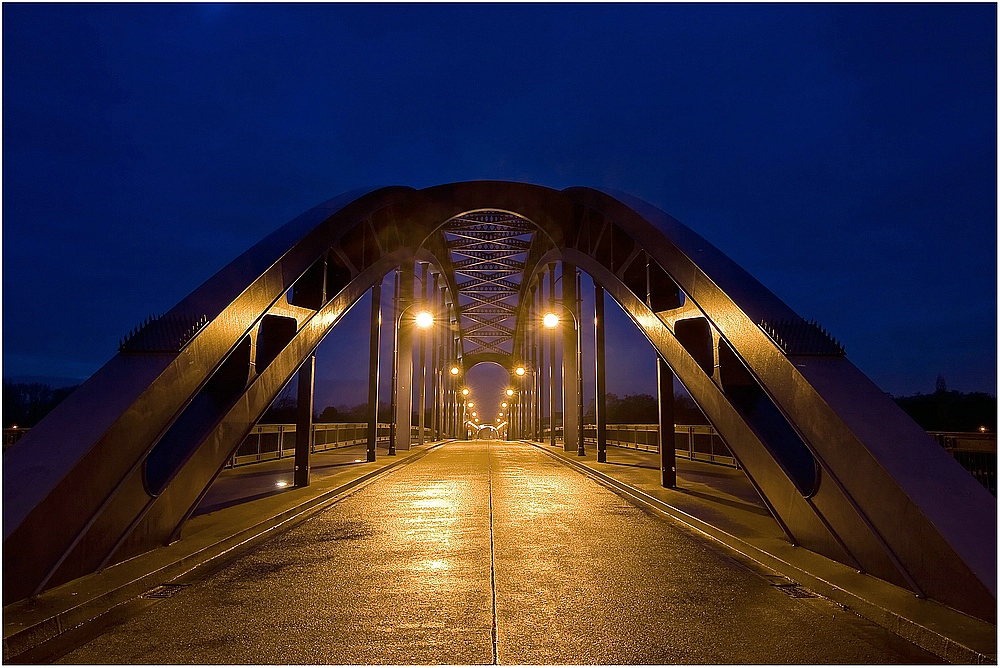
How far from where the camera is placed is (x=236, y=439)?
316 inches

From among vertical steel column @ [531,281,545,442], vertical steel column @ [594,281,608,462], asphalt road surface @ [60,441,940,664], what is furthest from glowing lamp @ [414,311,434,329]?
vertical steel column @ [531,281,545,442]

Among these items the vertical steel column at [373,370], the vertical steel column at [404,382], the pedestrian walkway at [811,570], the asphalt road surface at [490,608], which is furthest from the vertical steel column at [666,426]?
the vertical steel column at [404,382]

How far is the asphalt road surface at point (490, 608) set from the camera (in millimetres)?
4023

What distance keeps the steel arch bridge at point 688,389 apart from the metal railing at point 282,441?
9.21 feet

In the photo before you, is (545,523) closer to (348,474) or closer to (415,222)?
(348,474)

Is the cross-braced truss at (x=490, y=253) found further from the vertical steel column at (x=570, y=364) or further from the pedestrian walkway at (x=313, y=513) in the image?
the pedestrian walkway at (x=313, y=513)

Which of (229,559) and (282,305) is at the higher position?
(282,305)

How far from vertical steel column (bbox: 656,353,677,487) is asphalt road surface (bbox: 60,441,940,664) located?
4.19 meters

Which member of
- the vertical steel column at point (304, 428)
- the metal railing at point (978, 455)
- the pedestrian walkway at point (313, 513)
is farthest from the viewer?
the vertical steel column at point (304, 428)

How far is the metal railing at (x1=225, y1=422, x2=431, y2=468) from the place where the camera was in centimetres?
1830

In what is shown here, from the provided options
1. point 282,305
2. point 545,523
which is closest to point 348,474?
point 282,305

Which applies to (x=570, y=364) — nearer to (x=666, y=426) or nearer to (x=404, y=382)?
(x=404, y=382)

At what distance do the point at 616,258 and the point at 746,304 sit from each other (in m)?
7.53

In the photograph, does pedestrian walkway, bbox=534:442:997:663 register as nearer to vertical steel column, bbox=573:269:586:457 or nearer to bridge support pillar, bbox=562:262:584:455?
vertical steel column, bbox=573:269:586:457
